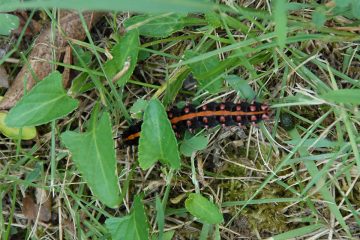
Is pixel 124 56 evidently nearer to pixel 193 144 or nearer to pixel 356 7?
pixel 193 144

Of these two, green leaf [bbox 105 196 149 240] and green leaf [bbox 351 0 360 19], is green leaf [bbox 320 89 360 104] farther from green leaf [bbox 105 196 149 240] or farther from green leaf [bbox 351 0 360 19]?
green leaf [bbox 105 196 149 240]

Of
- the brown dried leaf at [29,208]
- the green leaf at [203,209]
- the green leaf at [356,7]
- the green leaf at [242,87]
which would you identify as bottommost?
the brown dried leaf at [29,208]

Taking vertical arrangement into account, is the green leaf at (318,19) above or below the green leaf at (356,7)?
below

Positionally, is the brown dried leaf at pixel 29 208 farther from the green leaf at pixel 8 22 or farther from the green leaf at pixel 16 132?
the green leaf at pixel 8 22

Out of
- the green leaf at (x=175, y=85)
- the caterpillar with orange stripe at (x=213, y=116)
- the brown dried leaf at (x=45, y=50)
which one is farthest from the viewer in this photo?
the brown dried leaf at (x=45, y=50)

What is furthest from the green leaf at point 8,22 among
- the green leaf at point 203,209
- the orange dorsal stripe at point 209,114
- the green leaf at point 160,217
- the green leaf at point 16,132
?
the green leaf at point 203,209

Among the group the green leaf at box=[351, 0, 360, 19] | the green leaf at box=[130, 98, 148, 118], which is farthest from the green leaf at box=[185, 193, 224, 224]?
the green leaf at box=[351, 0, 360, 19]

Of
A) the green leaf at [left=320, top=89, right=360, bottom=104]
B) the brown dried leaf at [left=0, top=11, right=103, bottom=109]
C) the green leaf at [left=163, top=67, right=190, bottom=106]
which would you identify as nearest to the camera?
the green leaf at [left=320, top=89, right=360, bottom=104]
